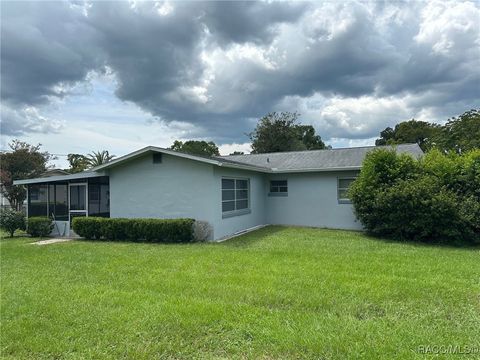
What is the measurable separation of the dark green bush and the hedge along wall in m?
6.31

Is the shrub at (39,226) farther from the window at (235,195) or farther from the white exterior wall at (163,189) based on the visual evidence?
the window at (235,195)

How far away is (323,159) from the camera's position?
16.3m

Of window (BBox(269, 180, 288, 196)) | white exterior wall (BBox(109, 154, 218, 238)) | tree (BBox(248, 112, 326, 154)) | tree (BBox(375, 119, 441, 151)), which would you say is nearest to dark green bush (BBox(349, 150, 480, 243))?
window (BBox(269, 180, 288, 196))

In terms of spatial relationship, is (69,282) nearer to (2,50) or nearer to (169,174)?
(169,174)

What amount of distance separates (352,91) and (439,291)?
11.9 meters

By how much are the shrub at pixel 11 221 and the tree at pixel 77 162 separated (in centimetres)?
2058

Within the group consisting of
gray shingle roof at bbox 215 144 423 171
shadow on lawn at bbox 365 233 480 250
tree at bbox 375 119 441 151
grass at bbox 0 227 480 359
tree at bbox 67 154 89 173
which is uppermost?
tree at bbox 375 119 441 151

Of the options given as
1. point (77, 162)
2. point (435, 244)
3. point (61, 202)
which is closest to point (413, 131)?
point (435, 244)

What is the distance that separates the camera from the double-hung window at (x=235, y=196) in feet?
42.5

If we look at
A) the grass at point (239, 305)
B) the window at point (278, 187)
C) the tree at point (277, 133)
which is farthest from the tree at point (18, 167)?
the tree at point (277, 133)

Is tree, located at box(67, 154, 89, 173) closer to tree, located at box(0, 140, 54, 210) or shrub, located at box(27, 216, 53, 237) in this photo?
tree, located at box(0, 140, 54, 210)

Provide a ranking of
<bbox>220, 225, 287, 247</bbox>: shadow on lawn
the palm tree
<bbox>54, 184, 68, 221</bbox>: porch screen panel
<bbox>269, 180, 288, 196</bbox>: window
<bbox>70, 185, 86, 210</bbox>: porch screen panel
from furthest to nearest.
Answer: the palm tree → <bbox>269, 180, 288, 196</bbox>: window → <bbox>54, 184, 68, 221</bbox>: porch screen panel → <bbox>70, 185, 86, 210</bbox>: porch screen panel → <bbox>220, 225, 287, 247</bbox>: shadow on lawn

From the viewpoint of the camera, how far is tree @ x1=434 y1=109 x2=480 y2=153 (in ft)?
84.4

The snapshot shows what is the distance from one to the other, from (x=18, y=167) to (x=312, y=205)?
2335 centimetres
